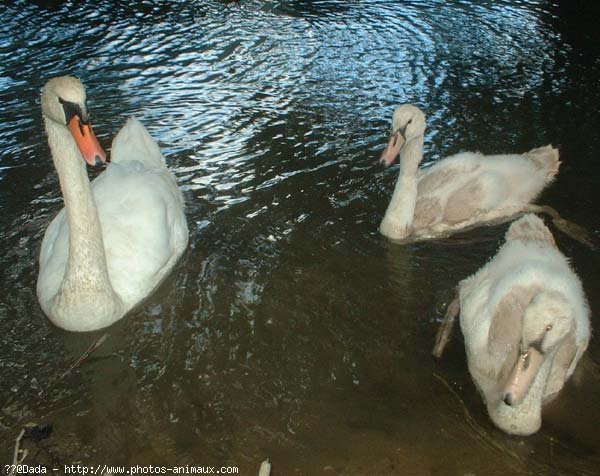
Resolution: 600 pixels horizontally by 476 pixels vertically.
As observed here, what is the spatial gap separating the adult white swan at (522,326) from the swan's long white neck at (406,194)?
105 centimetres

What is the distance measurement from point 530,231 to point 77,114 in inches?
133

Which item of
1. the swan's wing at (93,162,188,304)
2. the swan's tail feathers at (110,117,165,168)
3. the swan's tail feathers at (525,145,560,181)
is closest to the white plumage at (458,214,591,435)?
the swan's tail feathers at (525,145,560,181)

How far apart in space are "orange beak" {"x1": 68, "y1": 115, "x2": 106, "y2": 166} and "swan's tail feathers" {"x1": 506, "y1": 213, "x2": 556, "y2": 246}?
10.2 feet

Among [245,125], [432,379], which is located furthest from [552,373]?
[245,125]

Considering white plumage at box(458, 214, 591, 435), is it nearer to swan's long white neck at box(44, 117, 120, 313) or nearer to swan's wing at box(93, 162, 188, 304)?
swan's wing at box(93, 162, 188, 304)

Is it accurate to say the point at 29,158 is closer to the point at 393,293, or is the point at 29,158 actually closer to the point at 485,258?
the point at 393,293

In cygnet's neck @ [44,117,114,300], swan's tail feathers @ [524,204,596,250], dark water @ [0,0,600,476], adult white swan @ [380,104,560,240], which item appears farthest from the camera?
adult white swan @ [380,104,560,240]

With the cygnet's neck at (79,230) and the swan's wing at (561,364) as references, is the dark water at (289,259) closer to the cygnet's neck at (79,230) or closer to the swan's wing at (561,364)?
the swan's wing at (561,364)

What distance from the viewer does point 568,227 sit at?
609cm

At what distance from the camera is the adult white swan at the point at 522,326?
145 inches

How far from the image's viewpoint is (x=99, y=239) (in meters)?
4.72

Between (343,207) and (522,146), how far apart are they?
8.62ft

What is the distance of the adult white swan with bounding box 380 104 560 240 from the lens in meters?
5.98

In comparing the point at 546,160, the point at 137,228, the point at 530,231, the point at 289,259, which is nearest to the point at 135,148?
the point at 137,228
